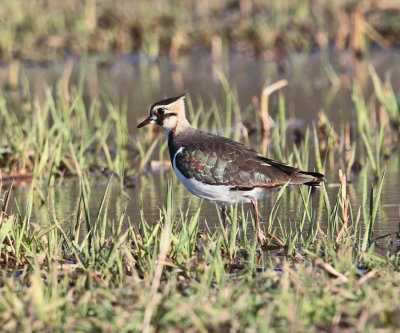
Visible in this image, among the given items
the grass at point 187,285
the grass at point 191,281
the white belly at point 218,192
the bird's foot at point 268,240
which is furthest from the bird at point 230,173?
the grass at point 187,285

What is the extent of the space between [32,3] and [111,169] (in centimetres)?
1017

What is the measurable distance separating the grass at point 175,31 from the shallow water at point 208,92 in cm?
36

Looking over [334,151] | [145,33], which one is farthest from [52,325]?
[145,33]

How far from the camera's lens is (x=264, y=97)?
33.3 feet

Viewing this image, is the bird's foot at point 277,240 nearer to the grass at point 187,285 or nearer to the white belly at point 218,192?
the grass at point 187,285

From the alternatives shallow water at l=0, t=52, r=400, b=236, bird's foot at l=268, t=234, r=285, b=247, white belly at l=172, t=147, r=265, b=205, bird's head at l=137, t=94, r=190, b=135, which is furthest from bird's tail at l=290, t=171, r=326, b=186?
bird's head at l=137, t=94, r=190, b=135

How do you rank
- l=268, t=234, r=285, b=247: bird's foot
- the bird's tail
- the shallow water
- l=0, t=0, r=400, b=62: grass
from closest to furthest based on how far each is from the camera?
l=268, t=234, r=285, b=247: bird's foot < the bird's tail < the shallow water < l=0, t=0, r=400, b=62: grass

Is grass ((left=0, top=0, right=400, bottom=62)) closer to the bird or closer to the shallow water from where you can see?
the shallow water

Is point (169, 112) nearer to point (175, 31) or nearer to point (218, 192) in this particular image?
point (218, 192)

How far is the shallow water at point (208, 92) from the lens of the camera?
23.9 feet

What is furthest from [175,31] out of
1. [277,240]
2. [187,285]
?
[187,285]

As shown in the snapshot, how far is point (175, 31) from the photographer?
1656cm

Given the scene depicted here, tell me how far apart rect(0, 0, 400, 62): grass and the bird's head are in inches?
361

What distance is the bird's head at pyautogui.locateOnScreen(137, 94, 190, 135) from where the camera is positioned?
22.8 ft
